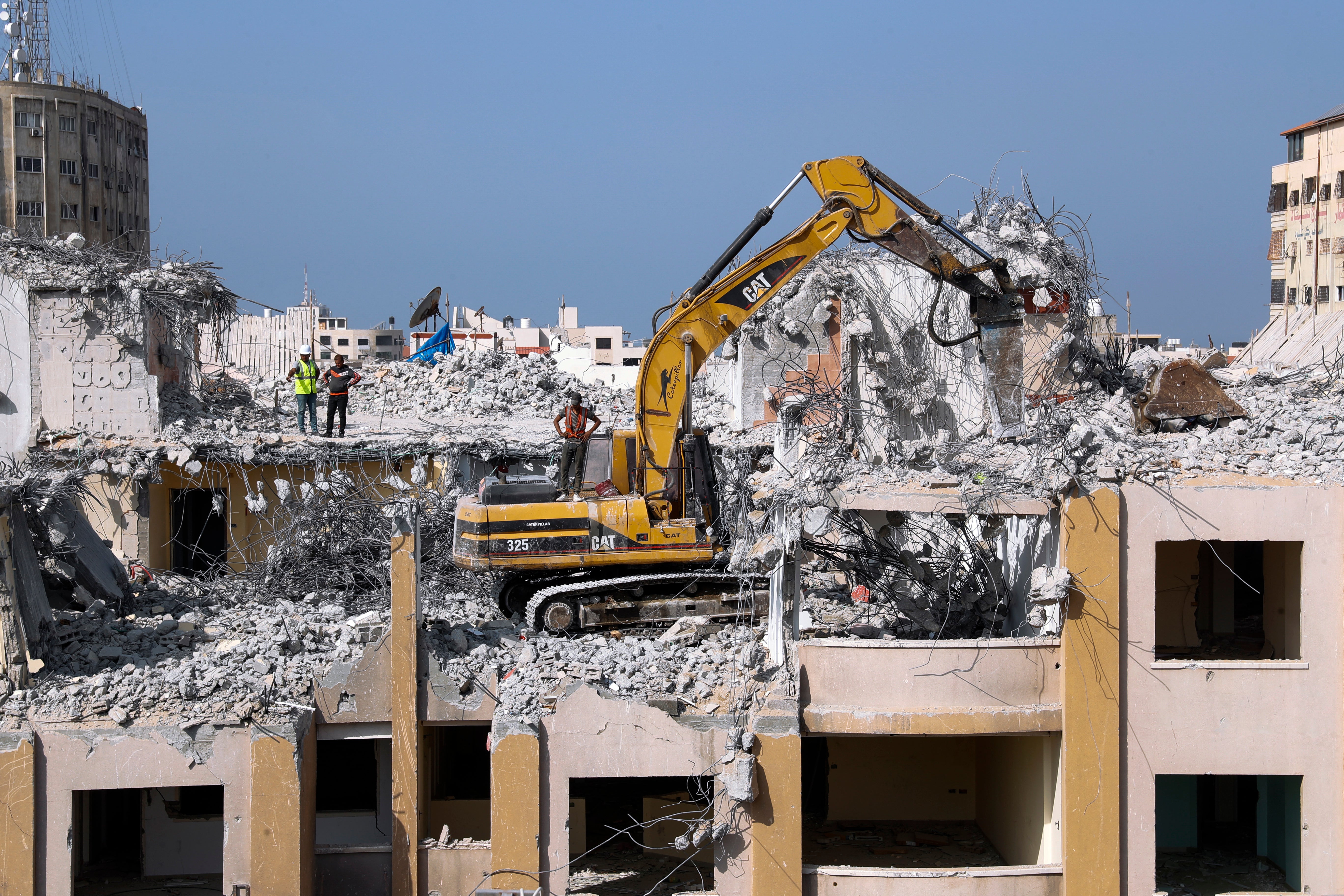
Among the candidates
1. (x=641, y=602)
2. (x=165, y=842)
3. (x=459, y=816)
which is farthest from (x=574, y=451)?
(x=165, y=842)

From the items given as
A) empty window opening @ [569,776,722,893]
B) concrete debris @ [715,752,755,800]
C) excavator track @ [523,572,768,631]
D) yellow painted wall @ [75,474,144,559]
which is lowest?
empty window opening @ [569,776,722,893]

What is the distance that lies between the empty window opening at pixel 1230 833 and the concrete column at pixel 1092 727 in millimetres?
935

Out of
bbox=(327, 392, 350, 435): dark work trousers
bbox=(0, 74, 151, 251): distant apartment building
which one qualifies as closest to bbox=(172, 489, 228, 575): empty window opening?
bbox=(327, 392, 350, 435): dark work trousers

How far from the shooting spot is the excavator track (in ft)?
47.7

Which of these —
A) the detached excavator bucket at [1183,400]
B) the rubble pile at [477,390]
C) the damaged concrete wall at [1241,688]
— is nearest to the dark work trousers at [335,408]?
the rubble pile at [477,390]

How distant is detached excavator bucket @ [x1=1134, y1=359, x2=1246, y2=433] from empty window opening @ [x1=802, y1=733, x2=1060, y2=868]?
434 centimetres

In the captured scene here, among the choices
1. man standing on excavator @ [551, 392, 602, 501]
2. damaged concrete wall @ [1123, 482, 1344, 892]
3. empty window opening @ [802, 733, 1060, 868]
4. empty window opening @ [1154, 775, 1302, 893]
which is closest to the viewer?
damaged concrete wall @ [1123, 482, 1344, 892]

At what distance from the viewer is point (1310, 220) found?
4644 centimetres

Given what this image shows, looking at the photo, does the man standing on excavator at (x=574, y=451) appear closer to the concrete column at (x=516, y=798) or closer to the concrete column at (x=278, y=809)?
the concrete column at (x=516, y=798)

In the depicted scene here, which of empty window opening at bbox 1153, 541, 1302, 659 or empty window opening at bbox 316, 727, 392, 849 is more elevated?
empty window opening at bbox 1153, 541, 1302, 659

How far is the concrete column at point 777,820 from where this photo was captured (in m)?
12.4

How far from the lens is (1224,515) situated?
482 inches

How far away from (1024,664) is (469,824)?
7.08 meters

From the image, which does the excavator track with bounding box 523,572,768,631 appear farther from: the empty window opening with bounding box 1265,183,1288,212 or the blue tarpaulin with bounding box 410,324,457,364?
the empty window opening with bounding box 1265,183,1288,212
